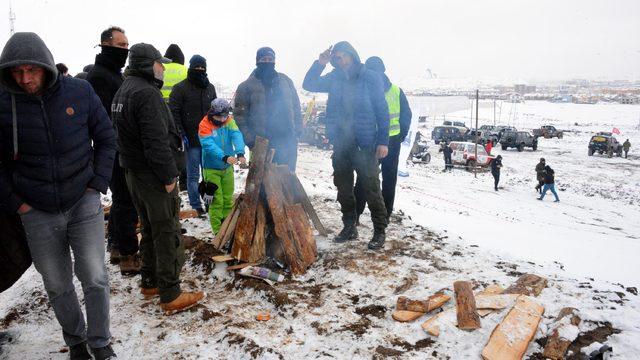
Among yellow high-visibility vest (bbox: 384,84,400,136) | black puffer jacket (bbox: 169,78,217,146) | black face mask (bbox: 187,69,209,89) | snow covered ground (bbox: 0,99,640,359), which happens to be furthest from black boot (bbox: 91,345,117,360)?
yellow high-visibility vest (bbox: 384,84,400,136)

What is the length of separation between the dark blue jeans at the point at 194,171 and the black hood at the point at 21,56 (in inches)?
130

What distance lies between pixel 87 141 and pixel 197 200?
10.9 feet

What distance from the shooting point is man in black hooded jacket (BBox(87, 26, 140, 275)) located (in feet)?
12.6

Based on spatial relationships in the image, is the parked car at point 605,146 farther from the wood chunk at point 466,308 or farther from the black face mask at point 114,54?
the black face mask at point 114,54

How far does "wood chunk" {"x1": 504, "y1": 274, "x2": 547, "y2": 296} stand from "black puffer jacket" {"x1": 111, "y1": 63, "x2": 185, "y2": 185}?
10.4 feet

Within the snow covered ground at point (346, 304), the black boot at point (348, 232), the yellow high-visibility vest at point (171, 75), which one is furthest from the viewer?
the yellow high-visibility vest at point (171, 75)

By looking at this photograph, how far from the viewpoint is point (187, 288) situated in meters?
3.96

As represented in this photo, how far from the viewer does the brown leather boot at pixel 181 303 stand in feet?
11.2

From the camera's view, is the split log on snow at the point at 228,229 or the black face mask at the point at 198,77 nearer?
the split log on snow at the point at 228,229

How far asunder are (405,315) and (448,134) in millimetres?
31999

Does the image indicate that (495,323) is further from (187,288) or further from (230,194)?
(230,194)

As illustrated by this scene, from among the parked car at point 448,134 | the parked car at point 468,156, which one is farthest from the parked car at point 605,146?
the parked car at point 468,156

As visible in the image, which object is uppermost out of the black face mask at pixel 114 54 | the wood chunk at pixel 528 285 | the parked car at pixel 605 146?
the black face mask at pixel 114 54

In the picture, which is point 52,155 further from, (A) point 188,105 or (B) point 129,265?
(A) point 188,105
